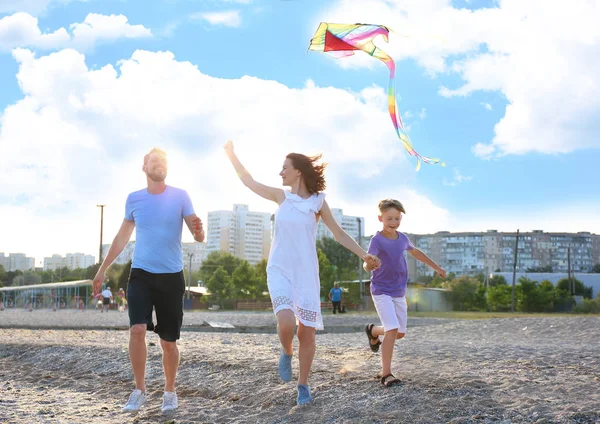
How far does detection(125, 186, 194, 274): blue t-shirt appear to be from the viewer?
5723 millimetres

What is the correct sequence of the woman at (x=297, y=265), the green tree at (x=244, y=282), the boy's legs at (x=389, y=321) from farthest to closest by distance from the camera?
the green tree at (x=244, y=282) → the boy's legs at (x=389, y=321) → the woman at (x=297, y=265)

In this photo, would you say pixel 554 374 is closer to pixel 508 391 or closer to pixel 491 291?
pixel 508 391

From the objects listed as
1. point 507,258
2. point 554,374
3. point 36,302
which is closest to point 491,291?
point 36,302

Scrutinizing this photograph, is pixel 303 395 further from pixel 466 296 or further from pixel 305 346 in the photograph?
pixel 466 296

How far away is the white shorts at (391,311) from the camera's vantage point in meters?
6.38

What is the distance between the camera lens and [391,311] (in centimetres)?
640

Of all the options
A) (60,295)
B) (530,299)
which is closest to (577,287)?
(530,299)

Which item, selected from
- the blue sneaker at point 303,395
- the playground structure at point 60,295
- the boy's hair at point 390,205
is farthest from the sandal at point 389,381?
the playground structure at point 60,295

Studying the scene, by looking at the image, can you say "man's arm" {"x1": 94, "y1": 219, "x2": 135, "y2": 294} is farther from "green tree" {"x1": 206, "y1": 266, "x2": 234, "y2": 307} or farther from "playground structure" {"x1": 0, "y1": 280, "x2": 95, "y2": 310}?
"green tree" {"x1": 206, "y1": 266, "x2": 234, "y2": 307}

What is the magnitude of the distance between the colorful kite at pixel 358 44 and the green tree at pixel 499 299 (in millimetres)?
58212

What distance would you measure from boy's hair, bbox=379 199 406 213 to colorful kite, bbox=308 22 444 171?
1.86ft

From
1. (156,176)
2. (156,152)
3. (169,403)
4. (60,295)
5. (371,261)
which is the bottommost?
(60,295)

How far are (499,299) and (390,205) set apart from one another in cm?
5957

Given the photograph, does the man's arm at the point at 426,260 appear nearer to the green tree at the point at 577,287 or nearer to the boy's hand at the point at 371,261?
the boy's hand at the point at 371,261
